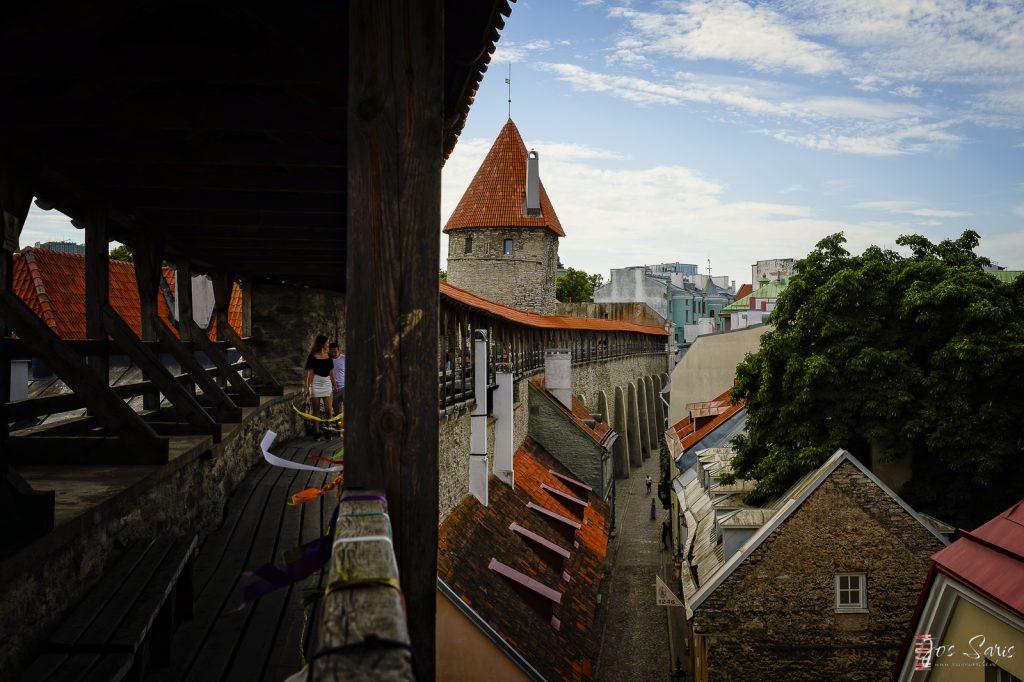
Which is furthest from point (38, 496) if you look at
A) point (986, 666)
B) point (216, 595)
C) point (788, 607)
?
point (788, 607)

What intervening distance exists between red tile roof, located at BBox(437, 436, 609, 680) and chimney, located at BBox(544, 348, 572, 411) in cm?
632

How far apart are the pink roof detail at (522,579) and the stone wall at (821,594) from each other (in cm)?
196

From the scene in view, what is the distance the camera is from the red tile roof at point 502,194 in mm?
38000

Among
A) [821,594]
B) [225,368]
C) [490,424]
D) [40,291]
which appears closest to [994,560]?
[821,594]

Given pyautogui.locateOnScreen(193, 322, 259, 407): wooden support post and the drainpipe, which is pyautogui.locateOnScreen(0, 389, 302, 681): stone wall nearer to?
pyautogui.locateOnScreen(193, 322, 259, 407): wooden support post

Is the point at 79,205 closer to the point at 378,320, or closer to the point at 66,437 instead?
the point at 66,437

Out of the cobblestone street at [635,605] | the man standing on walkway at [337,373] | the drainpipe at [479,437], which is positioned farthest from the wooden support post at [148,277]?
the cobblestone street at [635,605]

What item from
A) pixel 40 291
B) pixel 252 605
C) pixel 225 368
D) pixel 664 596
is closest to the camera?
pixel 252 605

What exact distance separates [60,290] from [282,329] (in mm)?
4222

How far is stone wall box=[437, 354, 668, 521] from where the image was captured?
11.8m

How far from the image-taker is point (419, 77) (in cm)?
230

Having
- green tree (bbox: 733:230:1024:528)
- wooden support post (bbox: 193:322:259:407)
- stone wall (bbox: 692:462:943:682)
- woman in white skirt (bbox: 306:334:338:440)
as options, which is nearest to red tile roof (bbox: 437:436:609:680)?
stone wall (bbox: 692:462:943:682)

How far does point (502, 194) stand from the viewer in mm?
38781

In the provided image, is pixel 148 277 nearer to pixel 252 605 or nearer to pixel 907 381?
pixel 252 605
